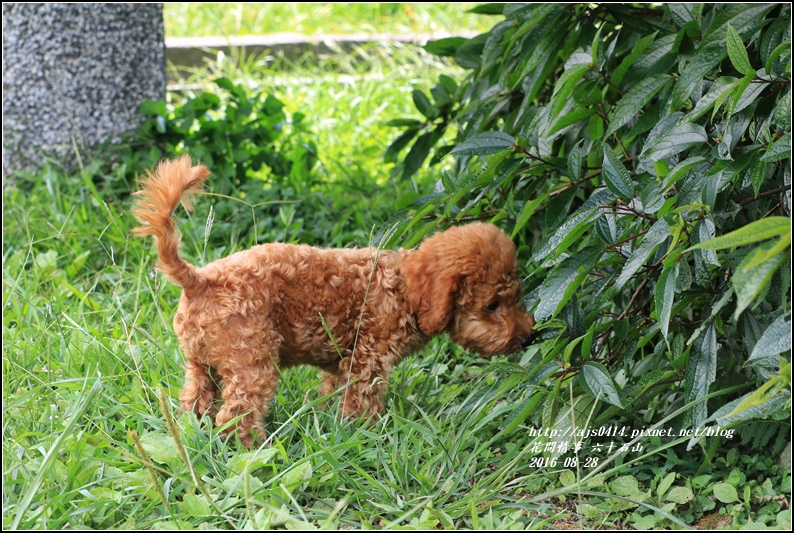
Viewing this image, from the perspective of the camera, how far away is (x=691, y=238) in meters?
2.28

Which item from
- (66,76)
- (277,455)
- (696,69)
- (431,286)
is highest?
(696,69)

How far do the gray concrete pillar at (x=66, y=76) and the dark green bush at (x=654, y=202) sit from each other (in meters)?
2.52

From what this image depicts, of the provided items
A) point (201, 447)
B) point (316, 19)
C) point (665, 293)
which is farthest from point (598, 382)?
point (316, 19)

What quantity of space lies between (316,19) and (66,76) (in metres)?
3.84

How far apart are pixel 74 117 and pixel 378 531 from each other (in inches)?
144

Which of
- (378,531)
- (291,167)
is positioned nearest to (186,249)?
(291,167)

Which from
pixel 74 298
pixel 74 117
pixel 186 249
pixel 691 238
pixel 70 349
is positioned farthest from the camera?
pixel 74 117

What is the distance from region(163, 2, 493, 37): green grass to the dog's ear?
17.5 feet

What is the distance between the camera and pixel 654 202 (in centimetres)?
246

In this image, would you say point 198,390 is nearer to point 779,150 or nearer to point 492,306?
point 492,306

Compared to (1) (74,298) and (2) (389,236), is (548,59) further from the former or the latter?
(1) (74,298)

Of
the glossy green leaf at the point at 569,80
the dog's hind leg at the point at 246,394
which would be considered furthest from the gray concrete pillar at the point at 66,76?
the glossy green leaf at the point at 569,80

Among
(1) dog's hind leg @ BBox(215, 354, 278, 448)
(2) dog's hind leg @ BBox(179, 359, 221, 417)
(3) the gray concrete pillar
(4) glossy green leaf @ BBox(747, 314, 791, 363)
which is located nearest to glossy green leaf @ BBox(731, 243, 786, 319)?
(4) glossy green leaf @ BBox(747, 314, 791, 363)

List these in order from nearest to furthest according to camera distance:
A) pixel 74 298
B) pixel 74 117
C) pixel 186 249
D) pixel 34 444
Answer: pixel 34 444 → pixel 74 298 → pixel 186 249 → pixel 74 117
